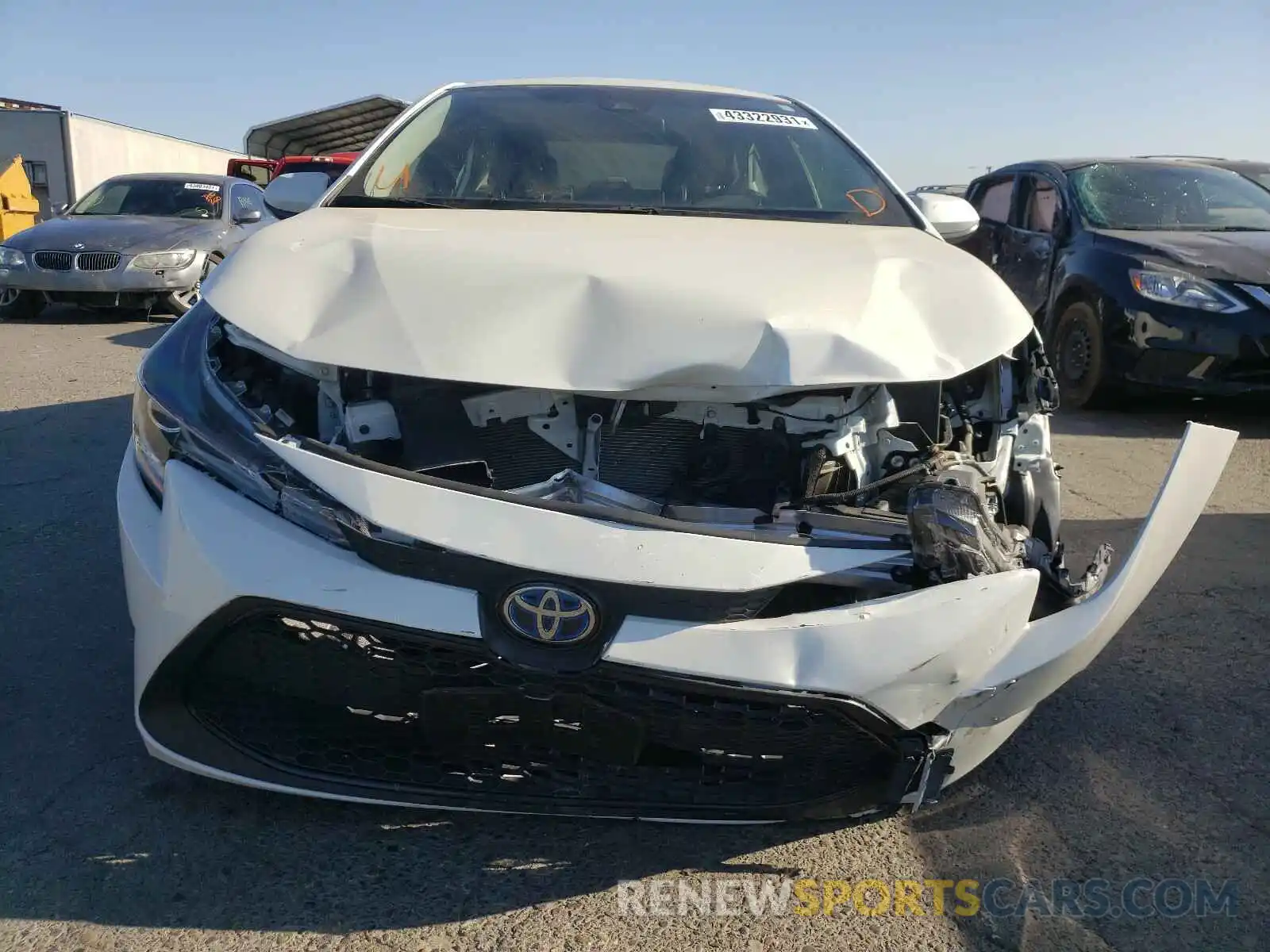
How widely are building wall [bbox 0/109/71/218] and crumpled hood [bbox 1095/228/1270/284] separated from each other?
22.4 metres

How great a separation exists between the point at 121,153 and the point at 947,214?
2612 centimetres

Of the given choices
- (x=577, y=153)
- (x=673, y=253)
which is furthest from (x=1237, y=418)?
(x=673, y=253)

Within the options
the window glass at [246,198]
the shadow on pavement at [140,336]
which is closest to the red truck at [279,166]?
the window glass at [246,198]

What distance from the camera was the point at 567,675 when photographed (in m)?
1.64

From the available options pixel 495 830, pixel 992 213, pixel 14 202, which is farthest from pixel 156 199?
pixel 495 830

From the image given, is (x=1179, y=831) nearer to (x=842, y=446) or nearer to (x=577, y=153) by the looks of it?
(x=842, y=446)

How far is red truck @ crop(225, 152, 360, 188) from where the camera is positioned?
14453mm

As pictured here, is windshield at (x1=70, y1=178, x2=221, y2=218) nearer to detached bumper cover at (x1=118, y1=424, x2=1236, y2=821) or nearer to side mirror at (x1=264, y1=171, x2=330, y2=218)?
side mirror at (x1=264, y1=171, x2=330, y2=218)

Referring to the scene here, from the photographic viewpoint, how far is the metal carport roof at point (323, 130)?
1848 centimetres

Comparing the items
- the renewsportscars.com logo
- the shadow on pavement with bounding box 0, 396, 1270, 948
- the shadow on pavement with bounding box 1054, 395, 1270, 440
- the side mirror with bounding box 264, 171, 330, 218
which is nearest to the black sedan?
the shadow on pavement with bounding box 1054, 395, 1270, 440

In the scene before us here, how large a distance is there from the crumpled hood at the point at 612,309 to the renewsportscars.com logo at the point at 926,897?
0.94m

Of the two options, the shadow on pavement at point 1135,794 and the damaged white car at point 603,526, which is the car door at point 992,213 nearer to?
the shadow on pavement at point 1135,794

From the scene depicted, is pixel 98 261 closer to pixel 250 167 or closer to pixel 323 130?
pixel 250 167

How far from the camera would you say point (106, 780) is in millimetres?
2139
